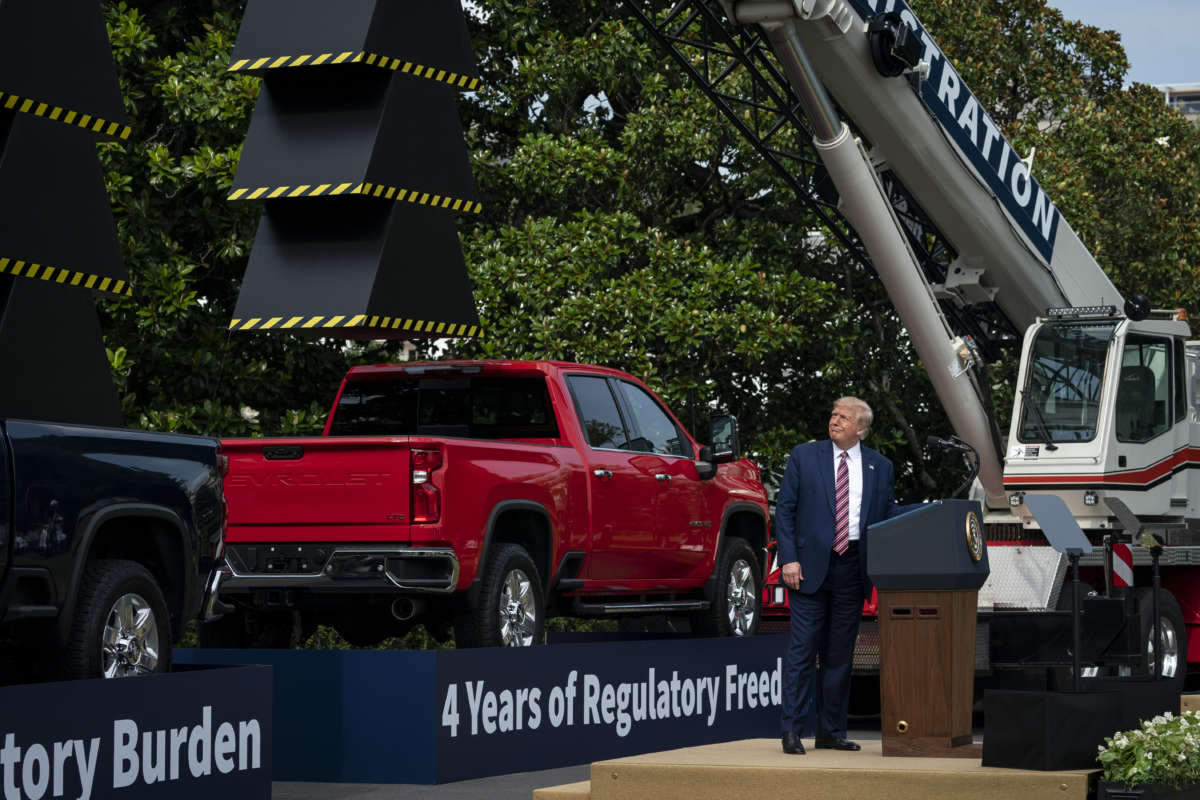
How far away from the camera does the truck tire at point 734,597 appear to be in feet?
44.3

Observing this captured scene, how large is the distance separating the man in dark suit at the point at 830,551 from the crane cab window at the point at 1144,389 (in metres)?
6.56

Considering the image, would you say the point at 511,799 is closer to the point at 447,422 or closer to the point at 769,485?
the point at 447,422

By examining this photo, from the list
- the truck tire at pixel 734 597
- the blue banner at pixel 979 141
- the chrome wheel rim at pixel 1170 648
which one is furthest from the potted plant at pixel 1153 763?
the blue banner at pixel 979 141

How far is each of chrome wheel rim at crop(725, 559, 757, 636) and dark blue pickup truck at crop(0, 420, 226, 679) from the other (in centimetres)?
553

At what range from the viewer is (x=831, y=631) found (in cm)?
962

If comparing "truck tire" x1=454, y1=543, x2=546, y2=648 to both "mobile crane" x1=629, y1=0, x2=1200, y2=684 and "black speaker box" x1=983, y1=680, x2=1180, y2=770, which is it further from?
"mobile crane" x1=629, y1=0, x2=1200, y2=684

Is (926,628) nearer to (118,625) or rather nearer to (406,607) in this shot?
(406,607)

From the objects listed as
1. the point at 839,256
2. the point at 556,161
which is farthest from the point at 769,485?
the point at 556,161

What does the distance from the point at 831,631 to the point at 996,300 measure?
8050 millimetres

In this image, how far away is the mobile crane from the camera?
14.9m

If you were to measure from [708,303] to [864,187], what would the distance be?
15.1 feet

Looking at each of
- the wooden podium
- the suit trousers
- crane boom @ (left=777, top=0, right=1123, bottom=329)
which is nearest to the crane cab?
crane boom @ (left=777, top=0, right=1123, bottom=329)

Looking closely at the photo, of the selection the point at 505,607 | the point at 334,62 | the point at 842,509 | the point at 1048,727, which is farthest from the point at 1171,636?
the point at 334,62

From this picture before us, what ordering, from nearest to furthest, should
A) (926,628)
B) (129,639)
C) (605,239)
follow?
1. (129,639)
2. (926,628)
3. (605,239)
